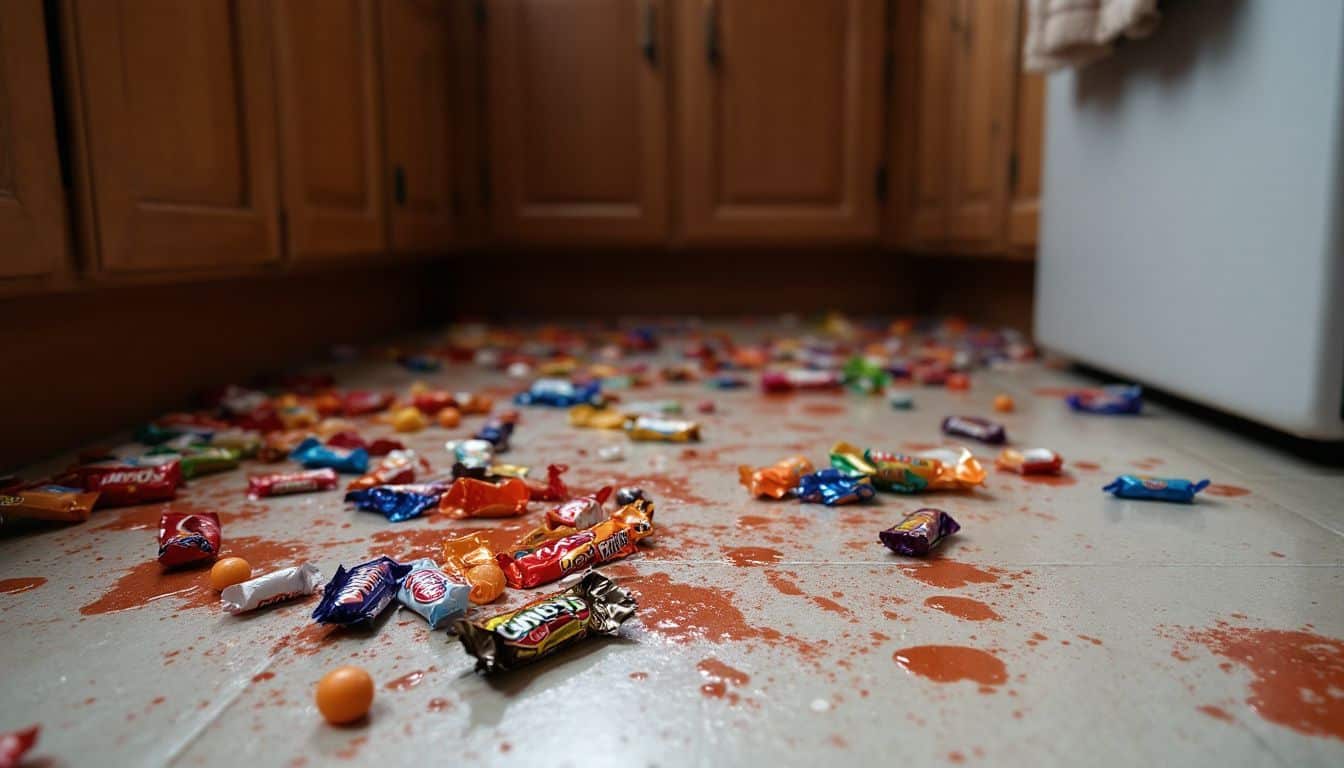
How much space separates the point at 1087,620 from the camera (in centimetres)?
80

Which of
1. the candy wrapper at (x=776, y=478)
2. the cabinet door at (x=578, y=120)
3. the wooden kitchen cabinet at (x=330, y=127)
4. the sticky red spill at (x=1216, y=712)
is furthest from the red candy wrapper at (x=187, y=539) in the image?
the cabinet door at (x=578, y=120)

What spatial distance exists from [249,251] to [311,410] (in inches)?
13.1

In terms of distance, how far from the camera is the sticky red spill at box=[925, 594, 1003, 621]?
2.67 feet

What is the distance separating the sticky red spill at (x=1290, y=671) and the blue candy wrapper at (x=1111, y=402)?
966 mm

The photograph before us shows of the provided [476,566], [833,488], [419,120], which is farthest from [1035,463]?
[419,120]

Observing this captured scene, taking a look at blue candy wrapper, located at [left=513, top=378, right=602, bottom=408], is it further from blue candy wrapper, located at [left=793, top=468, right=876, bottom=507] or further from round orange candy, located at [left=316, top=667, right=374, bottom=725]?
round orange candy, located at [left=316, top=667, right=374, bottom=725]

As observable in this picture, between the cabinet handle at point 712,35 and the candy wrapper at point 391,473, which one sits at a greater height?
the cabinet handle at point 712,35

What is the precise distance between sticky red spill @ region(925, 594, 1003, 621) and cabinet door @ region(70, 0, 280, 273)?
4.00 feet

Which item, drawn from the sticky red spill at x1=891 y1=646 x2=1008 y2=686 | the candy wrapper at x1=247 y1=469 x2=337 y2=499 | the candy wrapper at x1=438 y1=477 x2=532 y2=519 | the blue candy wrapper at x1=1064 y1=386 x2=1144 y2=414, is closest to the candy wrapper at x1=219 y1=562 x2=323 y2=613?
the candy wrapper at x1=438 y1=477 x2=532 y2=519

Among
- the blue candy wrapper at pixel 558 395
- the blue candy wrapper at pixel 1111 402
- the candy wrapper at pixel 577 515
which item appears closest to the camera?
the candy wrapper at pixel 577 515

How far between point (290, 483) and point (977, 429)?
3.47ft

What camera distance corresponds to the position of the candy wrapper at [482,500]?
44.0 inches

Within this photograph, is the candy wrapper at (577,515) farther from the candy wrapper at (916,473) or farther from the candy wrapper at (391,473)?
the candy wrapper at (916,473)

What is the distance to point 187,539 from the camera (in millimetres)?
944
